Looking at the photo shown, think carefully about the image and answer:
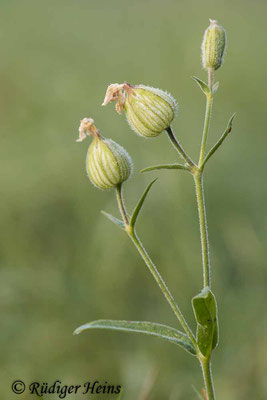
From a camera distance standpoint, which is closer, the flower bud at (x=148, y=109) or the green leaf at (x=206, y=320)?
the green leaf at (x=206, y=320)

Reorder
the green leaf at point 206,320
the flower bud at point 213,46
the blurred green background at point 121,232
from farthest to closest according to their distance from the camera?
1. the blurred green background at point 121,232
2. the flower bud at point 213,46
3. the green leaf at point 206,320

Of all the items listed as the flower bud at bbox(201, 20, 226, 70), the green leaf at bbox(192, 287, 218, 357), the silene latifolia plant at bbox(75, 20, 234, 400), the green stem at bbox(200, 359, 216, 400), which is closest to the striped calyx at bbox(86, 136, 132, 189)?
the silene latifolia plant at bbox(75, 20, 234, 400)

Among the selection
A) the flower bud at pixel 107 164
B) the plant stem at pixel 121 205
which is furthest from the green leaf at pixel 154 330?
the flower bud at pixel 107 164

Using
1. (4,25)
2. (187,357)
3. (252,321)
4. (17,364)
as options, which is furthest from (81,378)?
(4,25)

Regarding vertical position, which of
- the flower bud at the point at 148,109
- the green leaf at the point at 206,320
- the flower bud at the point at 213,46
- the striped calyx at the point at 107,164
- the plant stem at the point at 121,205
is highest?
the flower bud at the point at 213,46

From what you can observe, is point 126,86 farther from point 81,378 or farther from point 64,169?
point 64,169

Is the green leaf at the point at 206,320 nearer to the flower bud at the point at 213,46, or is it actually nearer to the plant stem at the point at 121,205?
the plant stem at the point at 121,205

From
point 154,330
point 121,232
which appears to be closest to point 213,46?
point 154,330

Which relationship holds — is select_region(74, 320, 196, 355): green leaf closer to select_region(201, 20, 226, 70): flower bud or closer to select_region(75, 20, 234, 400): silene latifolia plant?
select_region(75, 20, 234, 400): silene latifolia plant

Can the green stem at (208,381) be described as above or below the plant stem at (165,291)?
below

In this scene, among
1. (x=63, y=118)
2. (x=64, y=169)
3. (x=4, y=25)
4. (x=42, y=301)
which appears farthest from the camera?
Result: (x=4, y=25)
